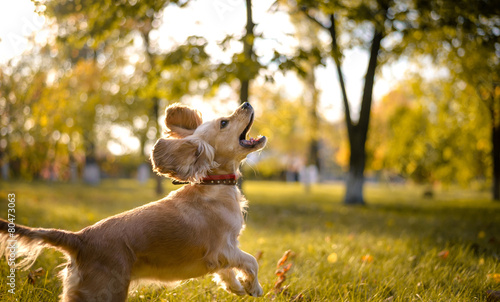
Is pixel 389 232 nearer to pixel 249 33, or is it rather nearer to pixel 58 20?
pixel 249 33

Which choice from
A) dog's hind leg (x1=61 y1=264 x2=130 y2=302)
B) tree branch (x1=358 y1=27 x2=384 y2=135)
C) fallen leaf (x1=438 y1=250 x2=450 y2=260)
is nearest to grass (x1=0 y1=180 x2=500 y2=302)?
fallen leaf (x1=438 y1=250 x2=450 y2=260)

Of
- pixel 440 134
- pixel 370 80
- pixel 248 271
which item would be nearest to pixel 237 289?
pixel 248 271

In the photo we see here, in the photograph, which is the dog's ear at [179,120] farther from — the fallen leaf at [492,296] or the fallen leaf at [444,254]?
the fallen leaf at [444,254]

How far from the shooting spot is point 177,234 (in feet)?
8.81

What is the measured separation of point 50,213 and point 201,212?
6112mm

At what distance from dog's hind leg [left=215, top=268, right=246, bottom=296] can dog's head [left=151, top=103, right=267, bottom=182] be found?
80 centimetres

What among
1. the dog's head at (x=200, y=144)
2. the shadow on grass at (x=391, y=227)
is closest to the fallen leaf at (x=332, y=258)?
the shadow on grass at (x=391, y=227)

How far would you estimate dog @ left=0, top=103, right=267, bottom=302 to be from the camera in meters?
2.41

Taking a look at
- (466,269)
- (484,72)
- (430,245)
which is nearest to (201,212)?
(466,269)

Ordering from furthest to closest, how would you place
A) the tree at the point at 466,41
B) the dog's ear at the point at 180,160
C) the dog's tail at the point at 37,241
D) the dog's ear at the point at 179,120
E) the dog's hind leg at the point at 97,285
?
the tree at the point at 466,41, the dog's ear at the point at 179,120, the dog's ear at the point at 180,160, the dog's tail at the point at 37,241, the dog's hind leg at the point at 97,285

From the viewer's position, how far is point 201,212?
291 cm

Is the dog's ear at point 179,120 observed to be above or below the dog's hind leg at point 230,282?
above

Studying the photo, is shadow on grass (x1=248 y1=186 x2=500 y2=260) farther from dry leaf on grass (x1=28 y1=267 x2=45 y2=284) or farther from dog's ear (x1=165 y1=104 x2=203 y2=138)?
dry leaf on grass (x1=28 y1=267 x2=45 y2=284)

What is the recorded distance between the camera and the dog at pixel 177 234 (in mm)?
2406
